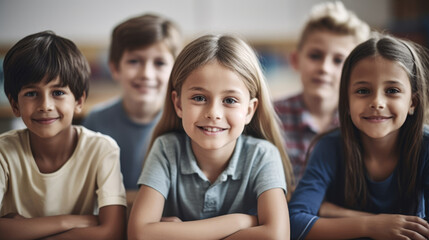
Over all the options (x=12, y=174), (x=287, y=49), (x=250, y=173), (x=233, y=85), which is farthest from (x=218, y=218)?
(x=287, y=49)

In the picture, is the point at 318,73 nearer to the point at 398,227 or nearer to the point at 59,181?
the point at 398,227

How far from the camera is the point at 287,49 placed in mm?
3465

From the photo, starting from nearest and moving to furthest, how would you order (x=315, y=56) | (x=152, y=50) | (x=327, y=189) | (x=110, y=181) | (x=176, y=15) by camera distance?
(x=110, y=181) → (x=327, y=189) → (x=152, y=50) → (x=315, y=56) → (x=176, y=15)

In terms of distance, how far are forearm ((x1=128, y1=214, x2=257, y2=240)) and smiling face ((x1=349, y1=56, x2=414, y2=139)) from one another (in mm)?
421

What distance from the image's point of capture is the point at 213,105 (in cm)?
100

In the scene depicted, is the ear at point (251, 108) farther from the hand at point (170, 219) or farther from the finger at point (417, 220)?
the finger at point (417, 220)

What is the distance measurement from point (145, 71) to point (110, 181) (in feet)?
2.11

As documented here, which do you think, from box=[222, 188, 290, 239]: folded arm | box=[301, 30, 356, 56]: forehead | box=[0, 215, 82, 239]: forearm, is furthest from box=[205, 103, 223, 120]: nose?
box=[301, 30, 356, 56]: forehead

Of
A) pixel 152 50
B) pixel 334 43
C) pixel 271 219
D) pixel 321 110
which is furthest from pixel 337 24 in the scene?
pixel 271 219

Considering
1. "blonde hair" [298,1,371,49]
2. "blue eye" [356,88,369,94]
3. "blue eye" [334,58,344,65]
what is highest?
"blonde hair" [298,1,371,49]

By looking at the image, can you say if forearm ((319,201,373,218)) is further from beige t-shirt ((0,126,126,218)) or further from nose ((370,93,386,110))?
beige t-shirt ((0,126,126,218))

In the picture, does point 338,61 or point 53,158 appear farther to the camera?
point 338,61

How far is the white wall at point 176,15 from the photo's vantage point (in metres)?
3.31

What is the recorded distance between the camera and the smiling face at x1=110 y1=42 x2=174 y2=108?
1.58 m
